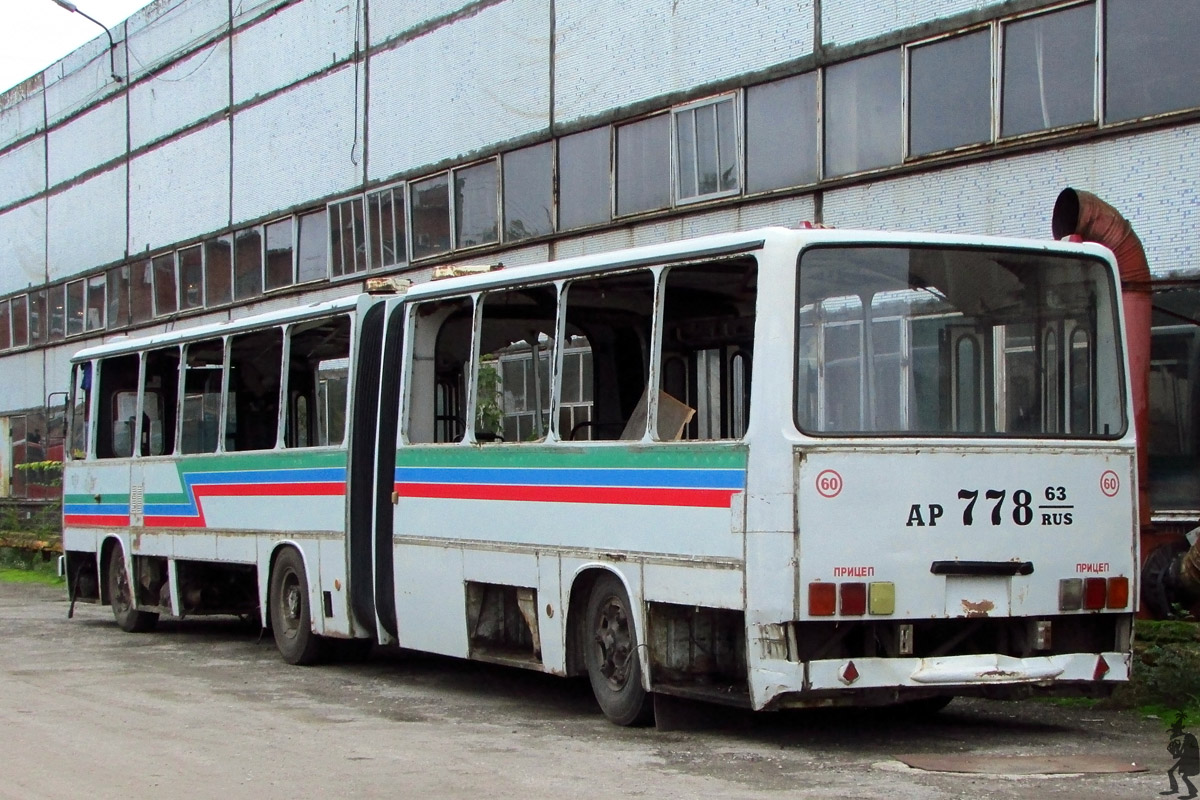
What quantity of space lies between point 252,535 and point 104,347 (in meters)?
4.17

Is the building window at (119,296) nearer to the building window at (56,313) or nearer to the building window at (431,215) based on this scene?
the building window at (56,313)

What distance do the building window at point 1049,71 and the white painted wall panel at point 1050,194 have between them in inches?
13.1

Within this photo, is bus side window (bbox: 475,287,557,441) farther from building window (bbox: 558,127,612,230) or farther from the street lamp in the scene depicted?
the street lamp

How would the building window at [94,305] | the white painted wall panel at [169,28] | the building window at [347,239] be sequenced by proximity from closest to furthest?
the building window at [347,239]
the white painted wall panel at [169,28]
the building window at [94,305]

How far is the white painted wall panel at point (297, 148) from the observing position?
26172mm

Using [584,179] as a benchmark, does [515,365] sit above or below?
below

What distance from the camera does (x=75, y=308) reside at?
117ft

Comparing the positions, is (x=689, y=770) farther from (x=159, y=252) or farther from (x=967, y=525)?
(x=159, y=252)

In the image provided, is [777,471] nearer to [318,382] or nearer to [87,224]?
[318,382]

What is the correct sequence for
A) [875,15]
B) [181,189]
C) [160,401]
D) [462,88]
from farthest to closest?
[181,189]
[462,88]
[160,401]
[875,15]

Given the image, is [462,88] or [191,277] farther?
[191,277]

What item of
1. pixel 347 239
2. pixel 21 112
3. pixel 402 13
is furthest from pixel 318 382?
pixel 21 112

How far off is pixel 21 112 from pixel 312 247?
14.2m

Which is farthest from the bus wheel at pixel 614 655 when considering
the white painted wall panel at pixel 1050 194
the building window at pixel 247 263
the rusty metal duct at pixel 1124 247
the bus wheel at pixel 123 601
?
the building window at pixel 247 263
